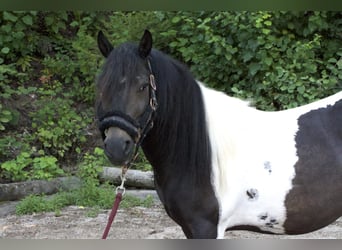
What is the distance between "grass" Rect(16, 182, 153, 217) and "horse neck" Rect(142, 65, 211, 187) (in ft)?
8.24

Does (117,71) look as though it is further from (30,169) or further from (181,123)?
(30,169)

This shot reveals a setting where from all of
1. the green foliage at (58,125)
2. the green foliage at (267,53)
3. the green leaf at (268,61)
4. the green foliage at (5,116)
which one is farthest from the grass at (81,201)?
the green leaf at (268,61)

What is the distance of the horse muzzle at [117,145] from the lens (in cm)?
165

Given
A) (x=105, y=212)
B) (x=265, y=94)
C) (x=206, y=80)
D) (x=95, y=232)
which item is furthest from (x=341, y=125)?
(x=206, y=80)

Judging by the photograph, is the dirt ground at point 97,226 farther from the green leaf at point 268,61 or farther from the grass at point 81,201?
the green leaf at point 268,61

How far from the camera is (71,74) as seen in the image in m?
6.26

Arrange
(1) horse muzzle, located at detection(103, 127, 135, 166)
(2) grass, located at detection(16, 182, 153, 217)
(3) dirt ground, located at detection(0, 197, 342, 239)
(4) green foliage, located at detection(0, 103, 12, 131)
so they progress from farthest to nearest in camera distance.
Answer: (4) green foliage, located at detection(0, 103, 12, 131) → (2) grass, located at detection(16, 182, 153, 217) → (3) dirt ground, located at detection(0, 197, 342, 239) → (1) horse muzzle, located at detection(103, 127, 135, 166)

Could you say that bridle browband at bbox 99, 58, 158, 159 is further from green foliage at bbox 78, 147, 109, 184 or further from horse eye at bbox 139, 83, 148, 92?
green foliage at bbox 78, 147, 109, 184

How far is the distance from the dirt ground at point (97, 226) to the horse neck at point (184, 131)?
1749mm

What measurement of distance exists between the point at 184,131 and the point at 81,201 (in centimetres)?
286

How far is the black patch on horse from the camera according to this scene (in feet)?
6.56

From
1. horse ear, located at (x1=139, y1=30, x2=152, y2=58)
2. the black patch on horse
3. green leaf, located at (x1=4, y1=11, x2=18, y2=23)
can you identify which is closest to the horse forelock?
horse ear, located at (x1=139, y1=30, x2=152, y2=58)

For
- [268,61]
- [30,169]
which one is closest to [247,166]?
[268,61]
